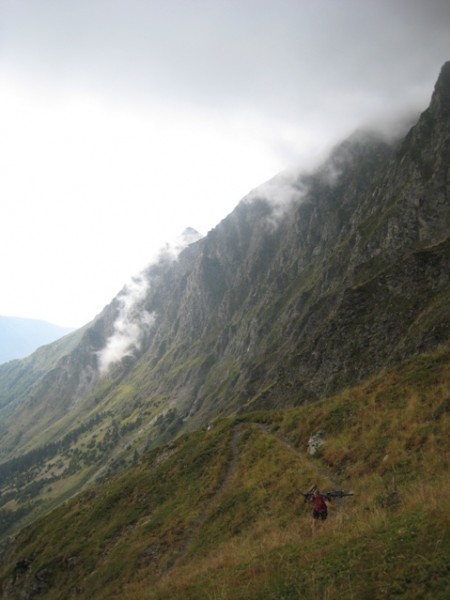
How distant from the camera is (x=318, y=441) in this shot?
102ft

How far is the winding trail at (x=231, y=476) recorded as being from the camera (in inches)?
1040

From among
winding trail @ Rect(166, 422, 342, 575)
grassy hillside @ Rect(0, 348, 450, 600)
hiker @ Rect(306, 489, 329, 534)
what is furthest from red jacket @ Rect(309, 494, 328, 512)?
winding trail @ Rect(166, 422, 342, 575)

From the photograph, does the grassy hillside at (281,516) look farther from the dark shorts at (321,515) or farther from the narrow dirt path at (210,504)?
the dark shorts at (321,515)

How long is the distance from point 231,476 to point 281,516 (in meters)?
13.0

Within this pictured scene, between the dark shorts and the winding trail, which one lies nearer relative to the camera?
the dark shorts

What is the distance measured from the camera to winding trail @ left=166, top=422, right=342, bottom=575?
26425 mm

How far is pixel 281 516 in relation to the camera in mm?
23500

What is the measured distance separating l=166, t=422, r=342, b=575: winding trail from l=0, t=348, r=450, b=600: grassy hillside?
0.51 feet

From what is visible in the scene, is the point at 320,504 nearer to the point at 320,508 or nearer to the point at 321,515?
the point at 320,508

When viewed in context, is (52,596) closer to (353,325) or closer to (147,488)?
(147,488)

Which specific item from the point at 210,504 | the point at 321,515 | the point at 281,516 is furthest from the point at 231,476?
the point at 321,515

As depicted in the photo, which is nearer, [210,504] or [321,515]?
[321,515]

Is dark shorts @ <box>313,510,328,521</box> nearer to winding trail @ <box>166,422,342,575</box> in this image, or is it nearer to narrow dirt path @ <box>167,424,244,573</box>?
winding trail @ <box>166,422,342,575</box>

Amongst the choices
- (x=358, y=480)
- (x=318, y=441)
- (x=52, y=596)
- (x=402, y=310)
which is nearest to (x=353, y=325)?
(x=402, y=310)
